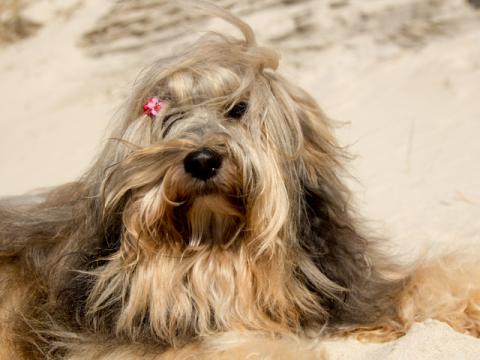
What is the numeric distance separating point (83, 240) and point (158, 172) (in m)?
0.49

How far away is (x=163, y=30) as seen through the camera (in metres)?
9.60

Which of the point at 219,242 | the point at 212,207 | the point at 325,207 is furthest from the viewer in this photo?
the point at 325,207

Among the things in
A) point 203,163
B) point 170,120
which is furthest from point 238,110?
point 203,163

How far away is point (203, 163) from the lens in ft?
9.05

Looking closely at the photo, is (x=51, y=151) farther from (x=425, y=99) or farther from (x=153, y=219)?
(x=153, y=219)

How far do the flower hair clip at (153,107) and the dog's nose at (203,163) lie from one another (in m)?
0.35

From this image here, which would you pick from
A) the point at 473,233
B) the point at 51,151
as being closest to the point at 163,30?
the point at 51,151

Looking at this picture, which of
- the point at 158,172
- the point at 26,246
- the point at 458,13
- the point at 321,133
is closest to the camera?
the point at 158,172

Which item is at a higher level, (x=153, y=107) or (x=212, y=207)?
(x=153, y=107)

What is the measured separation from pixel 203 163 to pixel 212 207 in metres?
0.18

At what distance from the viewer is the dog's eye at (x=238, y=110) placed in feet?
10.1

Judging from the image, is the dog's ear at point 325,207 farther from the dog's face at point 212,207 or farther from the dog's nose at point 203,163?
the dog's nose at point 203,163

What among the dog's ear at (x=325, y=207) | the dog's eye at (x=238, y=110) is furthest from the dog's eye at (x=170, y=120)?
the dog's ear at (x=325, y=207)

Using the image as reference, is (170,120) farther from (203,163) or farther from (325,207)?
(325,207)
